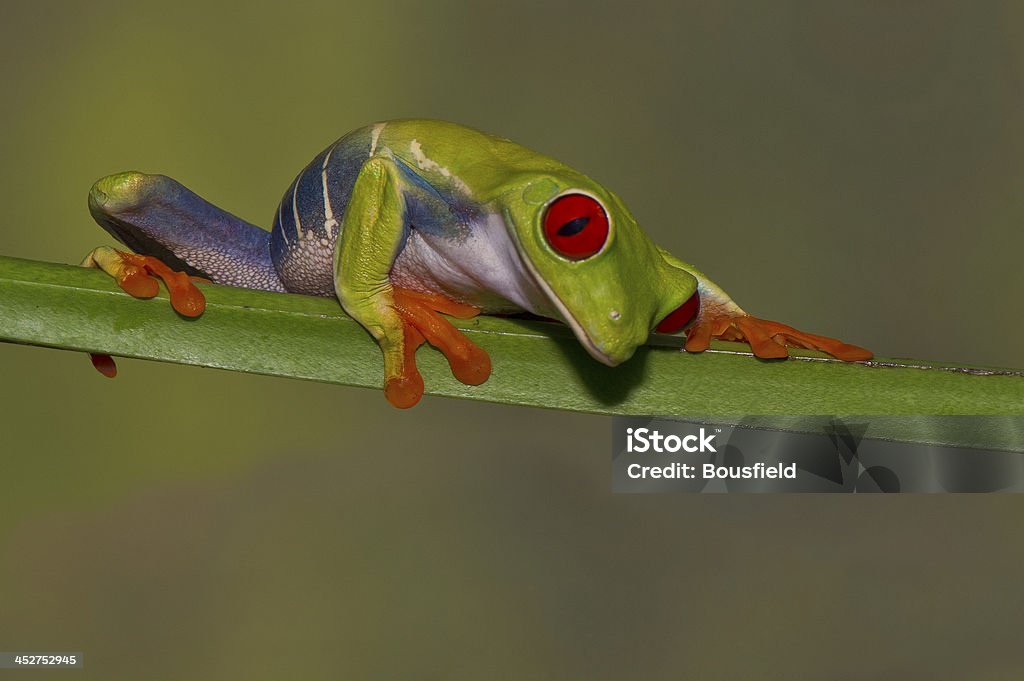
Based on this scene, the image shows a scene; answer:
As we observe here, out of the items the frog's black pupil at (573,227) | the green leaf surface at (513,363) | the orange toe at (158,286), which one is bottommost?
the green leaf surface at (513,363)

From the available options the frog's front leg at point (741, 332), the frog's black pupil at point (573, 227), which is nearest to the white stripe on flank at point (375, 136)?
the frog's black pupil at point (573, 227)

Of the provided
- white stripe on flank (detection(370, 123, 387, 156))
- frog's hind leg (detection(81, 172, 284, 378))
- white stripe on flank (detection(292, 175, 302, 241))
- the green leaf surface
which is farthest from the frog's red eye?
frog's hind leg (detection(81, 172, 284, 378))

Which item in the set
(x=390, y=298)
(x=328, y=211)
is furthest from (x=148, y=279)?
(x=328, y=211)

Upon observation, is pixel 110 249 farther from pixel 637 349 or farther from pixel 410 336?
pixel 637 349

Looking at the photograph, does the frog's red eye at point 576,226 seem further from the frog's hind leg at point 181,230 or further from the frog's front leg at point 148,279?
the frog's hind leg at point 181,230

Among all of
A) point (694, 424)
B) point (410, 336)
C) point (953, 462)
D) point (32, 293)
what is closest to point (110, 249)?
point (32, 293)

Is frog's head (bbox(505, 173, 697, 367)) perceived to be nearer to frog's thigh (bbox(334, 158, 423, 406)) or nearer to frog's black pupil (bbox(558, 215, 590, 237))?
frog's black pupil (bbox(558, 215, 590, 237))
